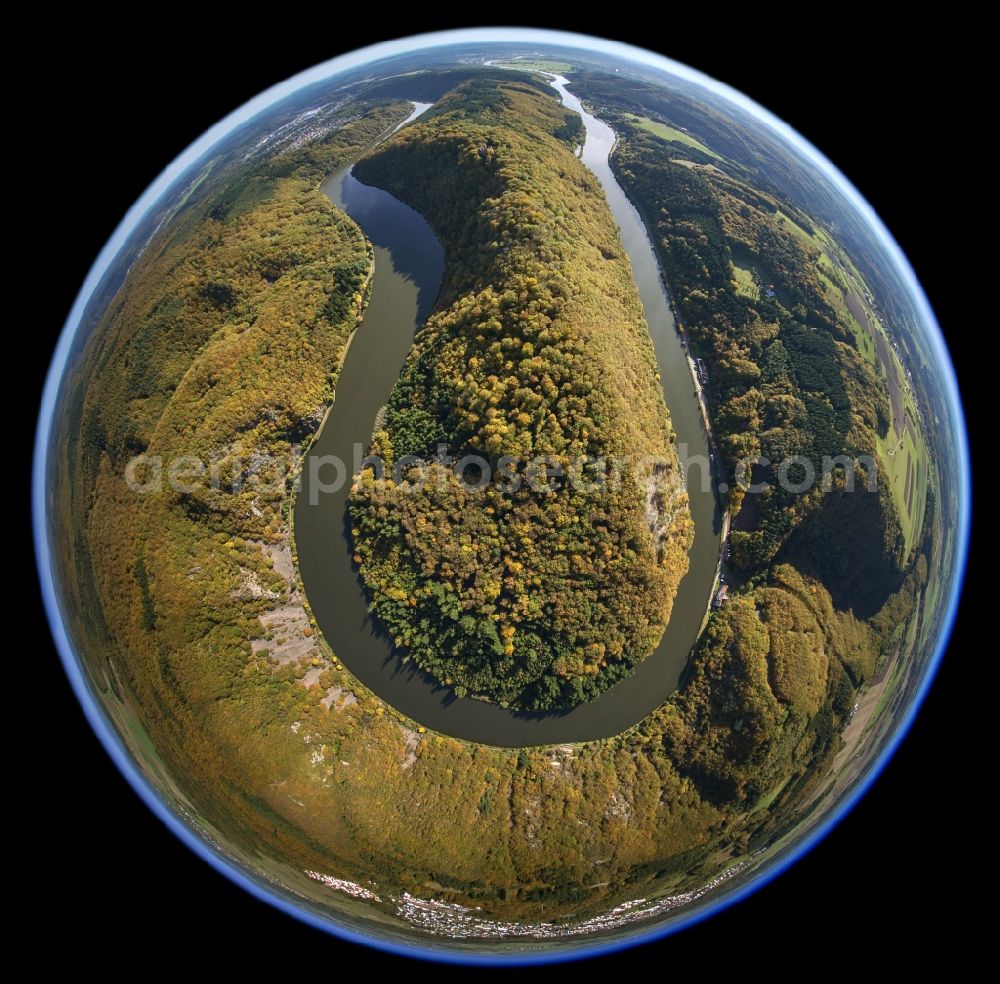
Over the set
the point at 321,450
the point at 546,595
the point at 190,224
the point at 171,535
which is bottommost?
the point at 546,595

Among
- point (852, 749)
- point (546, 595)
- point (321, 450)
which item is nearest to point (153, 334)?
point (321, 450)

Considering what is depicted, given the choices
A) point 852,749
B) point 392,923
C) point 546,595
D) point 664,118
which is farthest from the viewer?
point 664,118

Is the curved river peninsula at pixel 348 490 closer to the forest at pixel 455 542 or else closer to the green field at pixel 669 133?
the forest at pixel 455 542

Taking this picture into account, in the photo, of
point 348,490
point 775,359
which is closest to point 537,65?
point 775,359

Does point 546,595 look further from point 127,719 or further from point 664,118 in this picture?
point 664,118

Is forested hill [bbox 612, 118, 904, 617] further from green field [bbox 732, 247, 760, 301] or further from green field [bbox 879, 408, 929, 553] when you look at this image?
green field [bbox 879, 408, 929, 553]

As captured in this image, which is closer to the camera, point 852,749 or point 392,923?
point 392,923

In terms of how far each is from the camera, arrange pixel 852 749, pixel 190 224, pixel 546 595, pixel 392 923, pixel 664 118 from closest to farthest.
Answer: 1. pixel 392 923
2. pixel 852 749
3. pixel 546 595
4. pixel 190 224
5. pixel 664 118
